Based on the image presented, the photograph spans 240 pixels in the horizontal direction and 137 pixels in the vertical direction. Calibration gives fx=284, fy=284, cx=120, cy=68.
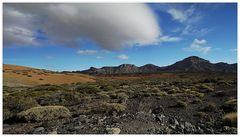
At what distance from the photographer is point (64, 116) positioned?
39.2 feet

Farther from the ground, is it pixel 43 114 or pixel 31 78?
pixel 31 78

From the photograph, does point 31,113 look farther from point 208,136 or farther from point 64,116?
point 208,136

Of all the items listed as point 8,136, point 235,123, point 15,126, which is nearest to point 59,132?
point 8,136

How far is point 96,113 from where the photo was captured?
41.8 feet

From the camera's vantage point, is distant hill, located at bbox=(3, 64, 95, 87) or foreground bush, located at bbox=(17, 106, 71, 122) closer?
foreground bush, located at bbox=(17, 106, 71, 122)

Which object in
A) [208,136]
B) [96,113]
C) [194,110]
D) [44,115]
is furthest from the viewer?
[194,110]

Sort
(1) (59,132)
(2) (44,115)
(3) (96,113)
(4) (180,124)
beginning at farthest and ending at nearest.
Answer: (3) (96,113) → (2) (44,115) → (4) (180,124) → (1) (59,132)

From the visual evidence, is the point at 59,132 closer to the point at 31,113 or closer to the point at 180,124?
the point at 31,113

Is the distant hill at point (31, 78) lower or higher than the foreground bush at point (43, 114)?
higher

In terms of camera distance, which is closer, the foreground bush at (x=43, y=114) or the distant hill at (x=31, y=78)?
the foreground bush at (x=43, y=114)

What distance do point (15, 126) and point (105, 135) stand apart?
158 inches

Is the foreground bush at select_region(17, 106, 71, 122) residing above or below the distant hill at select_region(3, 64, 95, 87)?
below

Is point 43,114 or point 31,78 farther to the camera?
point 31,78

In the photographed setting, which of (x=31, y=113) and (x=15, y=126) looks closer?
(x=15, y=126)
